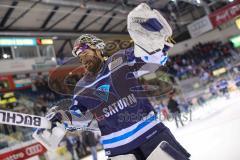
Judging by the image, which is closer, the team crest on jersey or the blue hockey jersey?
the blue hockey jersey

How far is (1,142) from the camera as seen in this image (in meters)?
12.1

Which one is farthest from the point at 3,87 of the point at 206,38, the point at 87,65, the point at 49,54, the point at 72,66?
the point at 206,38

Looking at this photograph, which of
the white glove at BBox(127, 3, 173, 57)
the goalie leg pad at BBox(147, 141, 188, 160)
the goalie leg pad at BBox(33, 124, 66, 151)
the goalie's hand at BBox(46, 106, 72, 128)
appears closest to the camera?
the white glove at BBox(127, 3, 173, 57)

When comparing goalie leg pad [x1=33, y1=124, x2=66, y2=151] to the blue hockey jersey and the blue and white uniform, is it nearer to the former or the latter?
the blue hockey jersey

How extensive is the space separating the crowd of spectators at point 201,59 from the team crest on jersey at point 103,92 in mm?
21973

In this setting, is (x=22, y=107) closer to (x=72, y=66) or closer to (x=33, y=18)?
(x=33, y=18)

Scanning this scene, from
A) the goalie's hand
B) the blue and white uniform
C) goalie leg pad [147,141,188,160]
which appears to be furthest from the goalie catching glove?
the blue and white uniform

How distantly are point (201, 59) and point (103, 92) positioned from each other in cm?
2647

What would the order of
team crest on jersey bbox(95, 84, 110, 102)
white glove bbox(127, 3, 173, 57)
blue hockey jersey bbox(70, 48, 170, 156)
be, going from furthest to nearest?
team crest on jersey bbox(95, 84, 110, 102), blue hockey jersey bbox(70, 48, 170, 156), white glove bbox(127, 3, 173, 57)

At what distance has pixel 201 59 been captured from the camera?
2777cm

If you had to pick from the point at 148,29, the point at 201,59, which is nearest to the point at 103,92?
the point at 148,29

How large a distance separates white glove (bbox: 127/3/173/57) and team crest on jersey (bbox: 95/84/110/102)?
533 mm

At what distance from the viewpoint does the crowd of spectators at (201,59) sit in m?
25.4

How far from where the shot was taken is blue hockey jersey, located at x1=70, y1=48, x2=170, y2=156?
2.17 m
